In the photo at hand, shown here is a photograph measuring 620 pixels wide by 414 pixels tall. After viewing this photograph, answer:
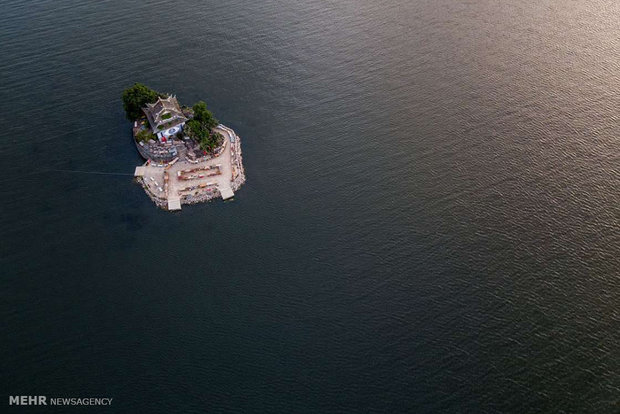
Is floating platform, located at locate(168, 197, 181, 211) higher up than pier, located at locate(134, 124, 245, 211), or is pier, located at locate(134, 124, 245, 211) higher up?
pier, located at locate(134, 124, 245, 211)

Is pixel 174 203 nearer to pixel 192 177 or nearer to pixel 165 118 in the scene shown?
pixel 192 177

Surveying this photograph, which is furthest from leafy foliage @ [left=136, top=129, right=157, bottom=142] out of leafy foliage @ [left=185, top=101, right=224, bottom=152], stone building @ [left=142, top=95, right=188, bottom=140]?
leafy foliage @ [left=185, top=101, right=224, bottom=152]

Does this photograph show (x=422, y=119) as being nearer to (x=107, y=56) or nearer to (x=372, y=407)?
(x=372, y=407)

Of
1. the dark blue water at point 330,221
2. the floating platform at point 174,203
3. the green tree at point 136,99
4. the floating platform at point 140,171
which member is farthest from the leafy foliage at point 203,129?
the floating platform at point 174,203

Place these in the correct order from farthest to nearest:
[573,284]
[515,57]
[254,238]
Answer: [515,57]
[254,238]
[573,284]

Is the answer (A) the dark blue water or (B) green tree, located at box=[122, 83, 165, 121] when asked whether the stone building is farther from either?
(A) the dark blue water

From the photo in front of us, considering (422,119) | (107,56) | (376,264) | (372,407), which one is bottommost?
(372,407)

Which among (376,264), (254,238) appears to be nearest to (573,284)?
(376,264)
